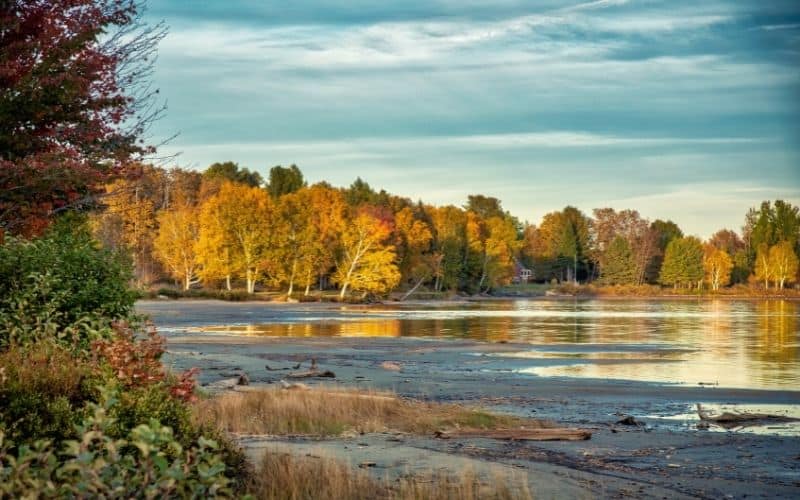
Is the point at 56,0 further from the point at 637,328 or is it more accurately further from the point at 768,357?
the point at 637,328

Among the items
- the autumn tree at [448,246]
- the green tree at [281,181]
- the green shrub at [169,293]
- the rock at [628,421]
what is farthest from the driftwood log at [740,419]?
the green tree at [281,181]

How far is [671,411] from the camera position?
2356 centimetres

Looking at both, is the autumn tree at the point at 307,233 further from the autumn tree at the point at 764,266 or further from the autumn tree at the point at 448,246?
the autumn tree at the point at 764,266

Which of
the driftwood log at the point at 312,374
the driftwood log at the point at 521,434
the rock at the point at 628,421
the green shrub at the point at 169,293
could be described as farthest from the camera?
the green shrub at the point at 169,293

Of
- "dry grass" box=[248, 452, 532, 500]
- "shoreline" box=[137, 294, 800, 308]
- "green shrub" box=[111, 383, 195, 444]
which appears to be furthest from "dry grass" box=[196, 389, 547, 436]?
Result: "shoreline" box=[137, 294, 800, 308]

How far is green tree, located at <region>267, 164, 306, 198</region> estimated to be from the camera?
13905 cm

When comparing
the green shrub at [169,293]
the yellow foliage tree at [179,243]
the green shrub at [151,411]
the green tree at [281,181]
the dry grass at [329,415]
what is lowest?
the dry grass at [329,415]

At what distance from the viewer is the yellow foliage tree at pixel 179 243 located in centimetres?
10125

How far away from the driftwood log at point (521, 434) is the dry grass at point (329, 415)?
15.7 inches

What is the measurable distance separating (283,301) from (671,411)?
250ft

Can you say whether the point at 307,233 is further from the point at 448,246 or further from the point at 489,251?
the point at 489,251

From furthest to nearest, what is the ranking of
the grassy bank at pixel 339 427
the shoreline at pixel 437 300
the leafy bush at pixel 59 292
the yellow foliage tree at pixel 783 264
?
the yellow foliage tree at pixel 783 264, the shoreline at pixel 437 300, the leafy bush at pixel 59 292, the grassy bank at pixel 339 427

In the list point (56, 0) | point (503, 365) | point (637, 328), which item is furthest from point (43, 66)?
point (637, 328)

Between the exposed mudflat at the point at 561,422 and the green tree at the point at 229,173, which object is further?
the green tree at the point at 229,173
